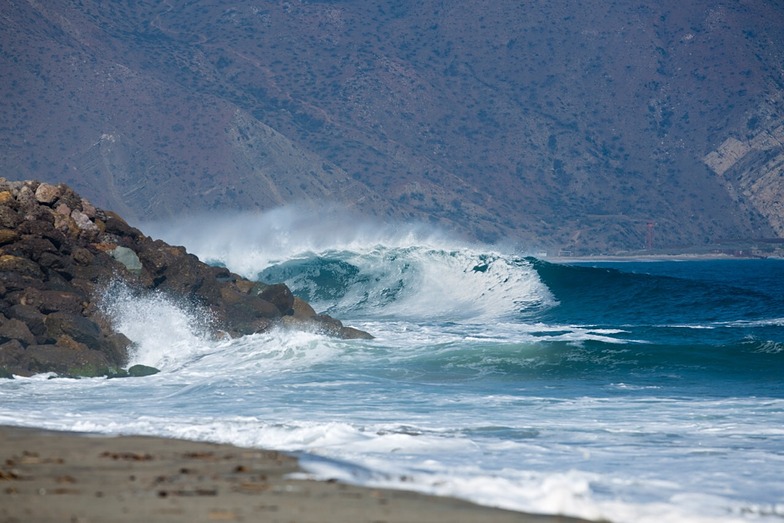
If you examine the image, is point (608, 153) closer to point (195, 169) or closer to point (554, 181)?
point (554, 181)

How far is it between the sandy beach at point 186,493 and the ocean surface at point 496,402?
0.43 m

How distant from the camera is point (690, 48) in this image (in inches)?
5512

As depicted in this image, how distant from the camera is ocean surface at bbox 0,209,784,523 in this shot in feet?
25.8

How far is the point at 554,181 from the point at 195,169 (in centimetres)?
4379

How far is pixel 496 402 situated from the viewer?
41.9 feet

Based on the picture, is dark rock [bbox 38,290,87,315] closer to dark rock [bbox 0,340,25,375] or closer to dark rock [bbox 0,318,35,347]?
dark rock [bbox 0,318,35,347]

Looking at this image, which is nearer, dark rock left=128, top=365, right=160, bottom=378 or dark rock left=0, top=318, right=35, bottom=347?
dark rock left=0, top=318, right=35, bottom=347

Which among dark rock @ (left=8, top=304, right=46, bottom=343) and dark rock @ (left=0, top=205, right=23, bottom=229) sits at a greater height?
dark rock @ (left=0, top=205, right=23, bottom=229)

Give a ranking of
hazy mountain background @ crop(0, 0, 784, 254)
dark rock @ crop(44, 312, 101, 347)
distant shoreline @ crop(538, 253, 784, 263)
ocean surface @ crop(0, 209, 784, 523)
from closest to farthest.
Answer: ocean surface @ crop(0, 209, 784, 523)
dark rock @ crop(44, 312, 101, 347)
hazy mountain background @ crop(0, 0, 784, 254)
distant shoreline @ crop(538, 253, 784, 263)

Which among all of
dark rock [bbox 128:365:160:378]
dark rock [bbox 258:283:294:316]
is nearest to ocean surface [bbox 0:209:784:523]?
dark rock [bbox 128:365:160:378]

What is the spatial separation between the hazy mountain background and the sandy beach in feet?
279

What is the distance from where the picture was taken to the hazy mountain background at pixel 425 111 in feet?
324

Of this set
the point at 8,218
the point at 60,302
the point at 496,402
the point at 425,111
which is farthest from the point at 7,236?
the point at 425,111

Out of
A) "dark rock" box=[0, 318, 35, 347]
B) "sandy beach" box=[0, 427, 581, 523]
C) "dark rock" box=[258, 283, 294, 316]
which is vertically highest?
"dark rock" box=[258, 283, 294, 316]
